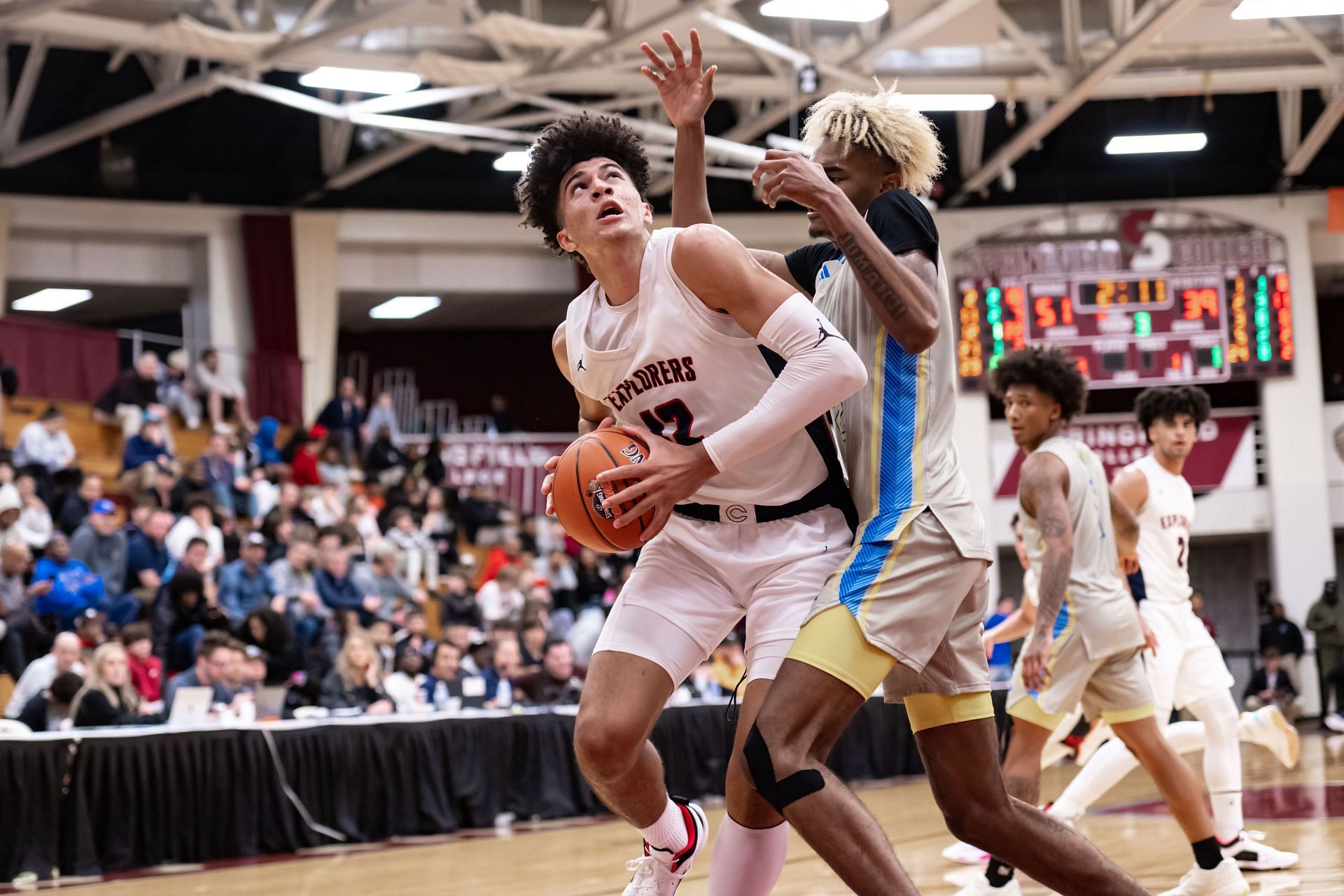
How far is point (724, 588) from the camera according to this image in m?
3.58

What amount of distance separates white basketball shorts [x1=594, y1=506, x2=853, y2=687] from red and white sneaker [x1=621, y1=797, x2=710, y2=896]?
1.72 ft

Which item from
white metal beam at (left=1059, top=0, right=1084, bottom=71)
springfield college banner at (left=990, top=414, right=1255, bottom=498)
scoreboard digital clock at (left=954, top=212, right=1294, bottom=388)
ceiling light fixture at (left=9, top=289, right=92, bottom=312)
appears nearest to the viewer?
white metal beam at (left=1059, top=0, right=1084, bottom=71)

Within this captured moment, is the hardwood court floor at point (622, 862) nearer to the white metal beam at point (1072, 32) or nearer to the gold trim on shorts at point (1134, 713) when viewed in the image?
the gold trim on shorts at point (1134, 713)

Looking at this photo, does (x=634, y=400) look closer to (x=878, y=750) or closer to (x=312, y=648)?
(x=312, y=648)

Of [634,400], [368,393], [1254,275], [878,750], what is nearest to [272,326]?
[368,393]

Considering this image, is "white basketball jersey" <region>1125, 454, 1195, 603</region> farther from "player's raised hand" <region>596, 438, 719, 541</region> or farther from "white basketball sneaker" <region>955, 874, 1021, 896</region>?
"player's raised hand" <region>596, 438, 719, 541</region>

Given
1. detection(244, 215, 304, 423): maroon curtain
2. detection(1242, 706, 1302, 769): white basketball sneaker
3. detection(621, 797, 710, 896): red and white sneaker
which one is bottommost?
detection(1242, 706, 1302, 769): white basketball sneaker

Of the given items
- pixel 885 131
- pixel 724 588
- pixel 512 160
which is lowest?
pixel 724 588

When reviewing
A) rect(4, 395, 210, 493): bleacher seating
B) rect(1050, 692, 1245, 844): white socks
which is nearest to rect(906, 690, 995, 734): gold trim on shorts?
rect(1050, 692, 1245, 844): white socks

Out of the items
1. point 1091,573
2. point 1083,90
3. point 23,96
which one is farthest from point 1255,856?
point 23,96

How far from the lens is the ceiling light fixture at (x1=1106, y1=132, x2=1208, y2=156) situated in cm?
1972

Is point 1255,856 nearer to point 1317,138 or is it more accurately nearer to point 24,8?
point 24,8

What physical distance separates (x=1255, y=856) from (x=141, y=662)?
6.65 metres

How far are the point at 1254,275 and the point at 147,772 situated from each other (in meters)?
15.8
